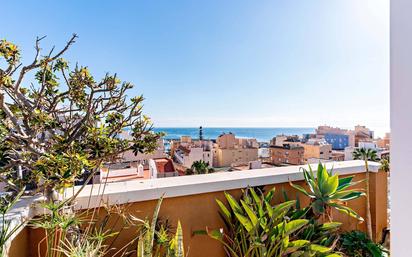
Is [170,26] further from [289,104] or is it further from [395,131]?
[289,104]

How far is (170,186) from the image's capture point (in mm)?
1656

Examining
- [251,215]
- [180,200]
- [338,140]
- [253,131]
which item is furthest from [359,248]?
[253,131]

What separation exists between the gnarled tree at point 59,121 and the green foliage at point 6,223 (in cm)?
12

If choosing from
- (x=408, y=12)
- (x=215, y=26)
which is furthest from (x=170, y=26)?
(x=408, y=12)

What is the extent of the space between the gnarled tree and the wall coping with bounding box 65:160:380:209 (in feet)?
0.79

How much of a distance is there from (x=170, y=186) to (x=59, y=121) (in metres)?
0.78

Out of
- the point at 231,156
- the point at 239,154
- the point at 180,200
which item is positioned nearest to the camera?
the point at 180,200

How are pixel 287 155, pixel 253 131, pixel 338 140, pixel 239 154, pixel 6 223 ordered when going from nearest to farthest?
pixel 6 223, pixel 287 155, pixel 239 154, pixel 338 140, pixel 253 131

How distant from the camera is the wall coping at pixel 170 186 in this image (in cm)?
149

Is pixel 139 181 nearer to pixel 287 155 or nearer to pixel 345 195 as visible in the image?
pixel 345 195

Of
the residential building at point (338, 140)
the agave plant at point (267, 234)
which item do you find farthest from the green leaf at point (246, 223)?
the residential building at point (338, 140)

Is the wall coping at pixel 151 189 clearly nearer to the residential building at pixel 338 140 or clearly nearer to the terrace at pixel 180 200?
the terrace at pixel 180 200

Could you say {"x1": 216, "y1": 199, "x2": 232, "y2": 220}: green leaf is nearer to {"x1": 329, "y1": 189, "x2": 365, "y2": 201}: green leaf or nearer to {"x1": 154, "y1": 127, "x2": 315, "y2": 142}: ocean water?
{"x1": 329, "y1": 189, "x2": 365, "y2": 201}: green leaf

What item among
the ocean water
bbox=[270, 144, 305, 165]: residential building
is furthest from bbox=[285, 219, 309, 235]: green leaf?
the ocean water
